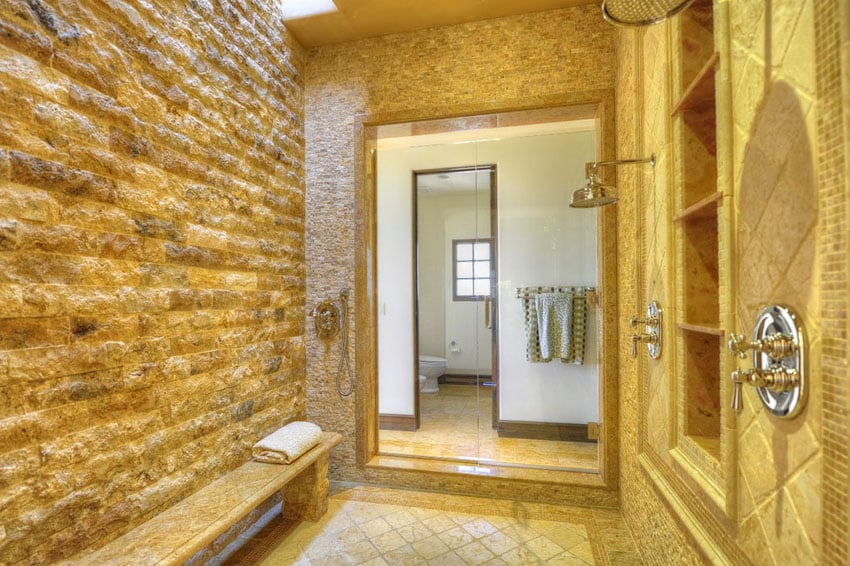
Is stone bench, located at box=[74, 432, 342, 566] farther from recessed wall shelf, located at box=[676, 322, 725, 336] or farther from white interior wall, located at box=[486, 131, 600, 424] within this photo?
recessed wall shelf, located at box=[676, 322, 725, 336]

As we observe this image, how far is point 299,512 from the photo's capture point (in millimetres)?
2322

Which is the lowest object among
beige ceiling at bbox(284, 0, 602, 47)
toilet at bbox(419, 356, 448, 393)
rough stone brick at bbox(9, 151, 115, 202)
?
toilet at bbox(419, 356, 448, 393)

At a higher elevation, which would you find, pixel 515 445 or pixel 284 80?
pixel 284 80

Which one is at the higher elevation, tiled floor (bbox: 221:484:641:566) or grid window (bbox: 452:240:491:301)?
grid window (bbox: 452:240:491:301)

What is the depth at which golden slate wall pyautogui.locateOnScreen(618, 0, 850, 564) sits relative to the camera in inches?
27.2

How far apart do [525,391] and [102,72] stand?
3.25 m

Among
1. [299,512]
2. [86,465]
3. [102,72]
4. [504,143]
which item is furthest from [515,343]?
[102,72]

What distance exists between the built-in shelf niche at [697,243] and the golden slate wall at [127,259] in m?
2.00

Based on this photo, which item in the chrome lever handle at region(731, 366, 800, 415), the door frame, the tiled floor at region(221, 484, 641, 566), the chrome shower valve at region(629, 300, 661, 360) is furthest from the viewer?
the door frame

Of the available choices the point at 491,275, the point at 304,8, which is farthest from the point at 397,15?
the point at 491,275

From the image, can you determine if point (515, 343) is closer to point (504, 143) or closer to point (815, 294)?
point (504, 143)

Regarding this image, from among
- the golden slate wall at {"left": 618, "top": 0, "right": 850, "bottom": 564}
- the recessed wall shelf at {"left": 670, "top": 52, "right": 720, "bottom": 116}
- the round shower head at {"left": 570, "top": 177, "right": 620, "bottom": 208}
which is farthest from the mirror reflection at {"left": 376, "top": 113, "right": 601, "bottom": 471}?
the golden slate wall at {"left": 618, "top": 0, "right": 850, "bottom": 564}

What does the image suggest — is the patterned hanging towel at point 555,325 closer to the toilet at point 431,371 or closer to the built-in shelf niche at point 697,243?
the toilet at point 431,371

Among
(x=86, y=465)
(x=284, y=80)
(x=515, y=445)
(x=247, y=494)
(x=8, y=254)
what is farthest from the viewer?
(x=515, y=445)
